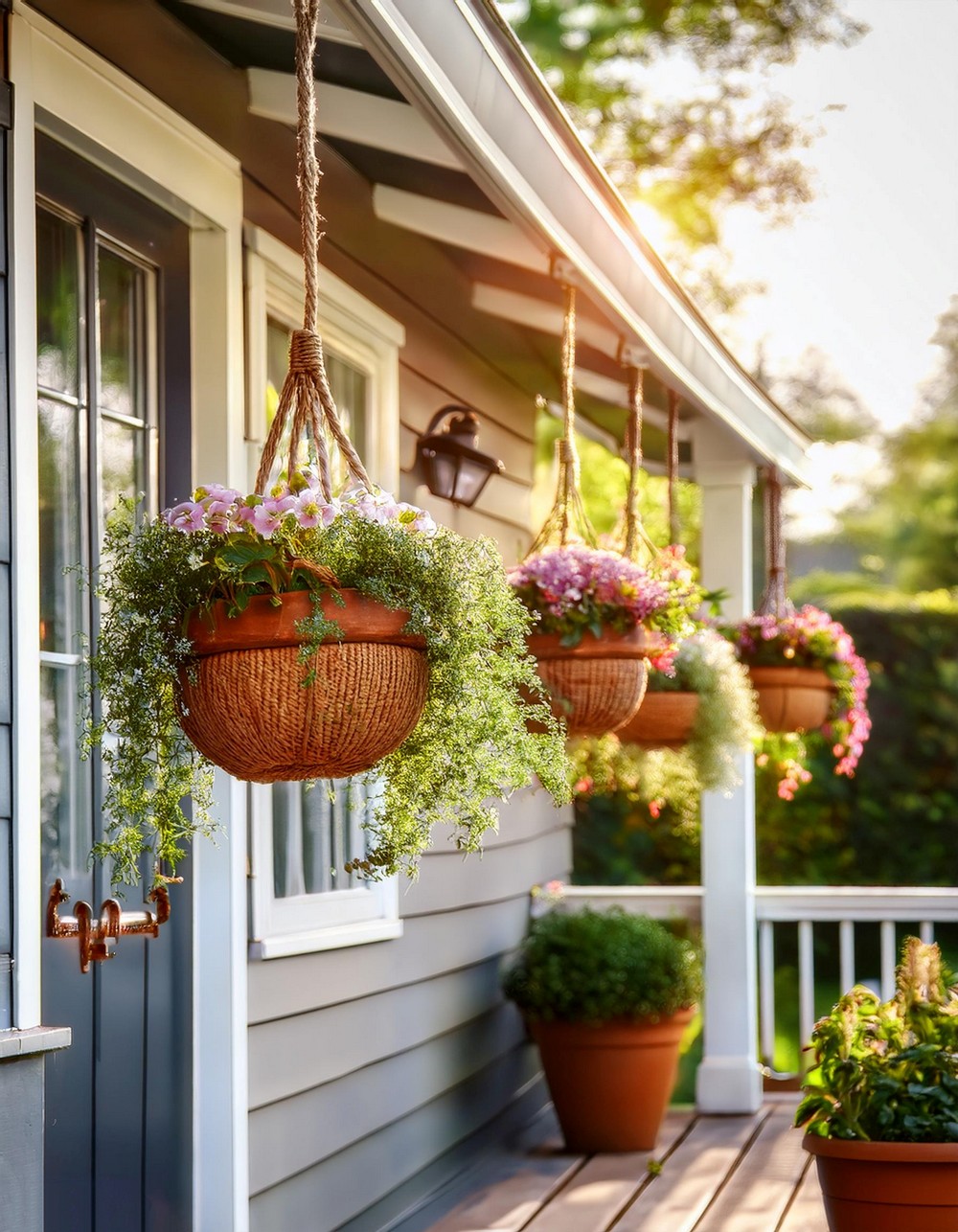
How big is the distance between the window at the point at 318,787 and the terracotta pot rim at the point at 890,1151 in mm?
1130

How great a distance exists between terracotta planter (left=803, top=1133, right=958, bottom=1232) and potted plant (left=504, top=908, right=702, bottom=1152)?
1.57 metres

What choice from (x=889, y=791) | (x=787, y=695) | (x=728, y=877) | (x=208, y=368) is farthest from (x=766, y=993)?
(x=208, y=368)

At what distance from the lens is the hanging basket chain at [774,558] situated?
15.2 ft

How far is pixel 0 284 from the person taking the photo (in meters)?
2.16

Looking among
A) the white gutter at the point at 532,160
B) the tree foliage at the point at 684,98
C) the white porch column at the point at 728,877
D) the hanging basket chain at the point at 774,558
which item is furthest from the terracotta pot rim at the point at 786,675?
the tree foliage at the point at 684,98

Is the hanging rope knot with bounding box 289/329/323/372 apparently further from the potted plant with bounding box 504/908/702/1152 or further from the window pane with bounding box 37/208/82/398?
the potted plant with bounding box 504/908/702/1152

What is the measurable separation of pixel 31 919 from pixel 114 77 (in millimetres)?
1420

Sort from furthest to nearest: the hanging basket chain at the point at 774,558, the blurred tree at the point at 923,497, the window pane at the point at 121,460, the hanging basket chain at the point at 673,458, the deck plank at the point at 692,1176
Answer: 1. the blurred tree at the point at 923,497
2. the hanging basket chain at the point at 774,558
3. the hanging basket chain at the point at 673,458
4. the deck plank at the point at 692,1176
5. the window pane at the point at 121,460

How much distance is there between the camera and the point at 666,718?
3945mm

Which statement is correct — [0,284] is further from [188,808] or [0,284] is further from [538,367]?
[538,367]

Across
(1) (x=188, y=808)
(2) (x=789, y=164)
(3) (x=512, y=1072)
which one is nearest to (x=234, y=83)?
(1) (x=188, y=808)

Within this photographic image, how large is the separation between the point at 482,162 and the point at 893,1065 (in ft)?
6.35

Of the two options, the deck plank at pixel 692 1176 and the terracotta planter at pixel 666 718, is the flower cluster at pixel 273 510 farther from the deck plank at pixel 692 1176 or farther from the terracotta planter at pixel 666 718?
the deck plank at pixel 692 1176

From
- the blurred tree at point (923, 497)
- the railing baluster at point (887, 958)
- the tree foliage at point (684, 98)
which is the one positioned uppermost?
the tree foliage at point (684, 98)
